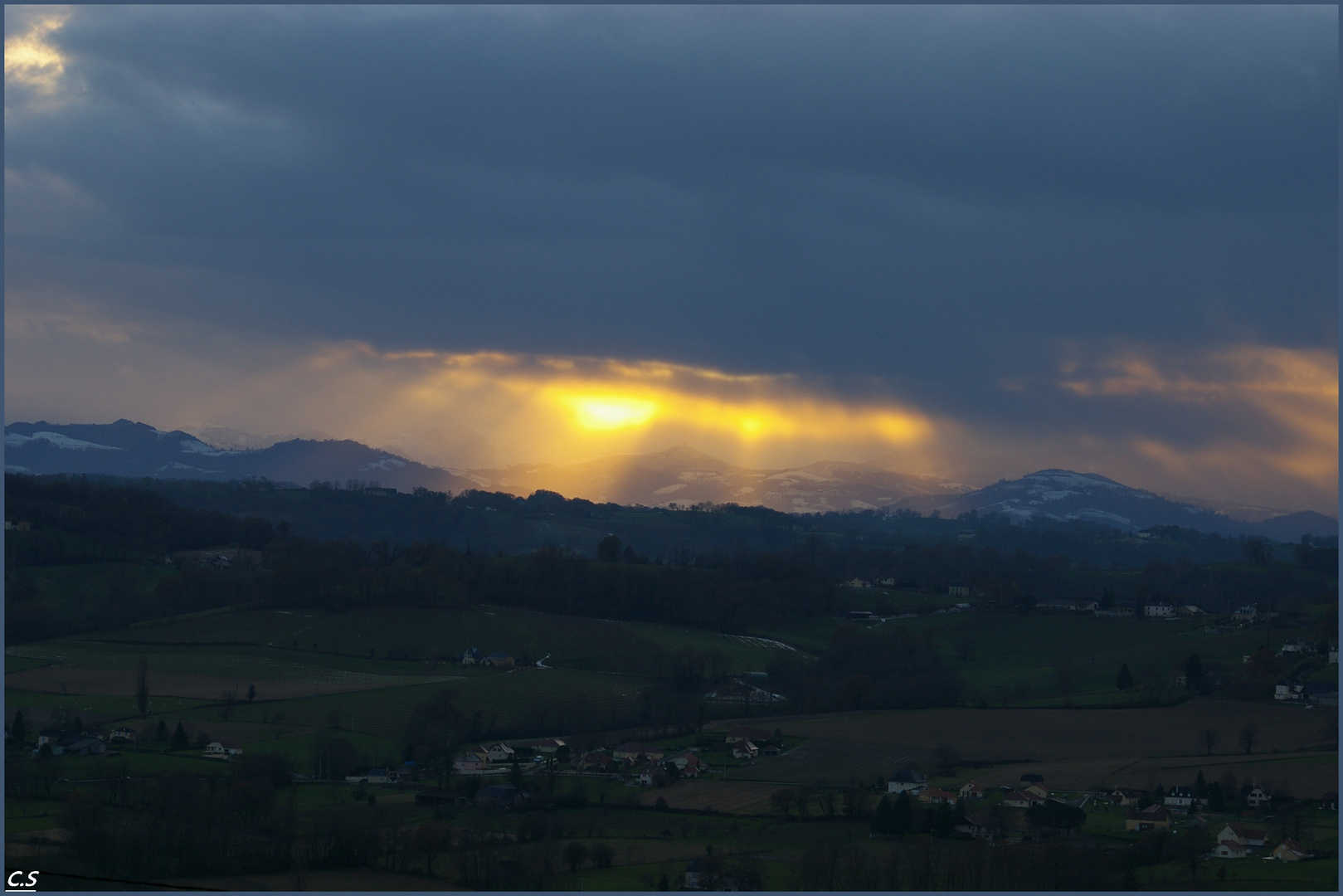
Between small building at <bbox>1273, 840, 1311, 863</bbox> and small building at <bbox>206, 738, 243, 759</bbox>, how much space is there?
28110 millimetres

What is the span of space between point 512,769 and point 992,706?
74.3 ft

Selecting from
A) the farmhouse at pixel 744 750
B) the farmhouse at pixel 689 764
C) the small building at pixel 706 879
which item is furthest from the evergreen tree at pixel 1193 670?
the small building at pixel 706 879

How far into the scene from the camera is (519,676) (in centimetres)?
5366

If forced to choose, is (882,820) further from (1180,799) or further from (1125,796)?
(1180,799)

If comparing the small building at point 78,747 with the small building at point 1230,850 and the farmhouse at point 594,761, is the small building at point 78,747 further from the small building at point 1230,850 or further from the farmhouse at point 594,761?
the small building at point 1230,850

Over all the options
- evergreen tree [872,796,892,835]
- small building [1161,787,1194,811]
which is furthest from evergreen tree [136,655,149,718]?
small building [1161,787,1194,811]

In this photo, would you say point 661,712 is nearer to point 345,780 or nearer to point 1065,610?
point 345,780

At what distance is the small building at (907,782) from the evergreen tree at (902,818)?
2.81 meters

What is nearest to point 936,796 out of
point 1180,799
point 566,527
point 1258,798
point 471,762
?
point 1180,799

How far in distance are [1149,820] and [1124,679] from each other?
23.5 meters

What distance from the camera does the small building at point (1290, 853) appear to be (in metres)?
24.6

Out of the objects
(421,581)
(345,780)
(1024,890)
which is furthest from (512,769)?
(421,581)

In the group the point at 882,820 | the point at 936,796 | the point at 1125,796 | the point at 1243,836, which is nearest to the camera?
the point at 1243,836

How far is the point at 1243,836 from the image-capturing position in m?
26.4
